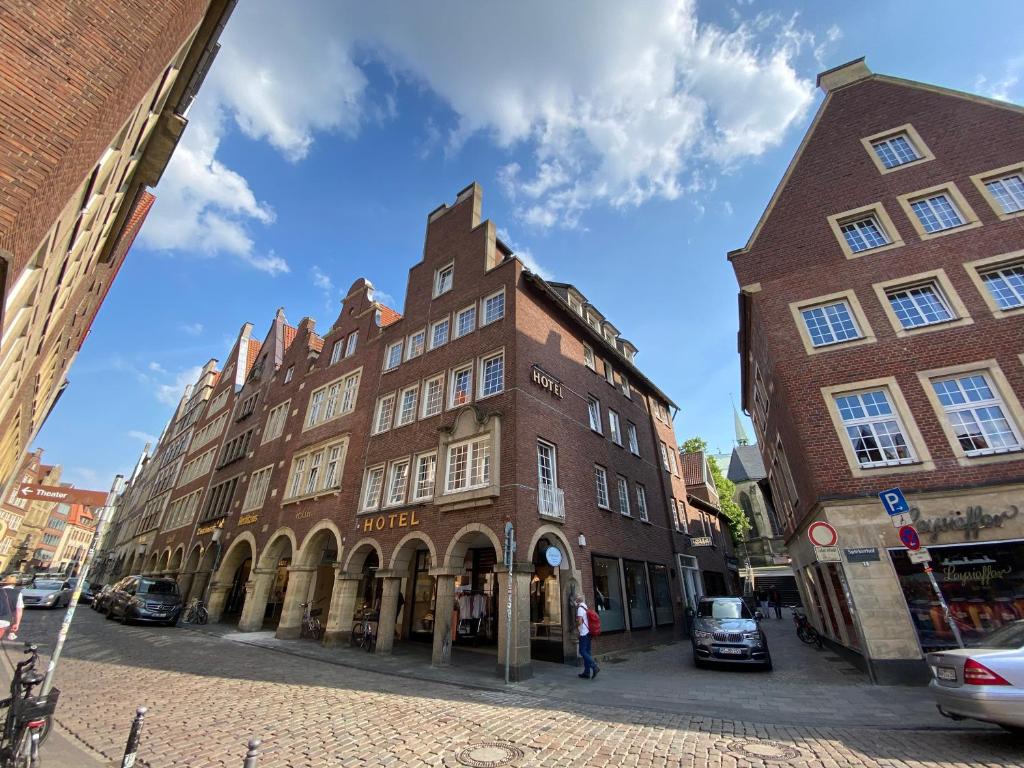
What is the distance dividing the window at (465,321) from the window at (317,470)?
7712 millimetres

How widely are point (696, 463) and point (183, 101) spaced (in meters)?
37.2

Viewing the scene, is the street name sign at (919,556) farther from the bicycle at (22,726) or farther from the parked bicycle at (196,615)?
the parked bicycle at (196,615)

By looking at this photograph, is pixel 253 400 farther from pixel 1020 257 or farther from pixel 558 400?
pixel 1020 257

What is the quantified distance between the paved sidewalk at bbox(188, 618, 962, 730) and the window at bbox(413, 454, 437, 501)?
203 inches

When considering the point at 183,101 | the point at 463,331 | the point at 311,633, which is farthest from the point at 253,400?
the point at 183,101

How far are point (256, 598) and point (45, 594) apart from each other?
48.9 ft

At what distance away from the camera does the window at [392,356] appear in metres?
20.9

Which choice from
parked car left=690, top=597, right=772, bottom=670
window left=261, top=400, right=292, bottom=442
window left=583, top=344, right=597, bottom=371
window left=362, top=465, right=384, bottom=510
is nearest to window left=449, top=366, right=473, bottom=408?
window left=362, top=465, right=384, bottom=510

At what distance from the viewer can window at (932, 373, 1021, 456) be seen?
416 inches

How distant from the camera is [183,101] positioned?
10.7 meters

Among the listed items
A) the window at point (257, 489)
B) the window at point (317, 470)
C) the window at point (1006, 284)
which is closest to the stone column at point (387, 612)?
the window at point (317, 470)

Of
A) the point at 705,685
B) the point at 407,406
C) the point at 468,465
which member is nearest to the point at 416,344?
the point at 407,406

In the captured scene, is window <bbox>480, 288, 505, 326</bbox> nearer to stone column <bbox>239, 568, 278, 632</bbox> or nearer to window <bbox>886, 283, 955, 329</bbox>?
window <bbox>886, 283, 955, 329</bbox>

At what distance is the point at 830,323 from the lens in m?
13.4
